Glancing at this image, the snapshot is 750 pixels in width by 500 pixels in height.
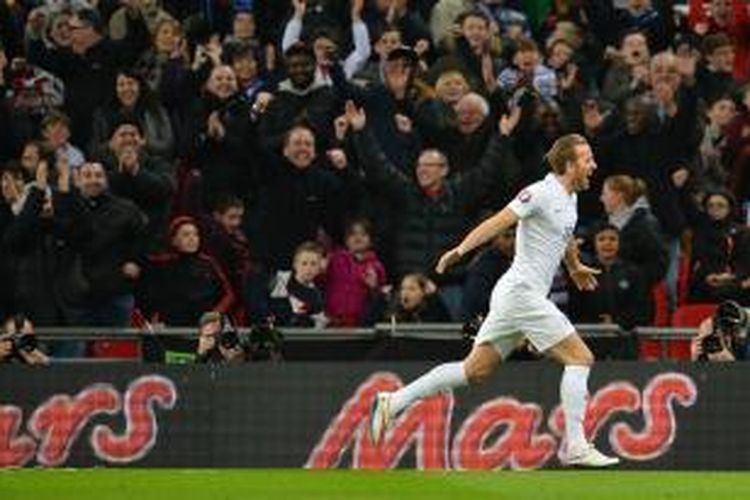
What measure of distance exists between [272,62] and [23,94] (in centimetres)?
234

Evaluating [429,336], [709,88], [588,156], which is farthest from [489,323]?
[709,88]

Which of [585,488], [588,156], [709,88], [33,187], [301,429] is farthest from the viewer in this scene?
[709,88]

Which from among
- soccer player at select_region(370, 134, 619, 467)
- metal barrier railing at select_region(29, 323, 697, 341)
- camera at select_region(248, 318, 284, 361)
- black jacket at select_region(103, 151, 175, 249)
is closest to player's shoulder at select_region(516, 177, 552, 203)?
soccer player at select_region(370, 134, 619, 467)

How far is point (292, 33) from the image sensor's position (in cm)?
2173

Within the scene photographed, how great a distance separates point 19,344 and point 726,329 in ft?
18.6

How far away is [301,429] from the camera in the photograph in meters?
18.1

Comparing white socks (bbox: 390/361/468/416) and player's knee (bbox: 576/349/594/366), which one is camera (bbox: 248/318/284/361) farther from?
player's knee (bbox: 576/349/594/366)

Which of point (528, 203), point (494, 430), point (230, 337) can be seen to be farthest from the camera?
point (230, 337)

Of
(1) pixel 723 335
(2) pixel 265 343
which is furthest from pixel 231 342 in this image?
(1) pixel 723 335

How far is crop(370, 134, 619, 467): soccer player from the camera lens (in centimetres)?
1510

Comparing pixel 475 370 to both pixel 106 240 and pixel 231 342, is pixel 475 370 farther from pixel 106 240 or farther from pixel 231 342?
pixel 106 240

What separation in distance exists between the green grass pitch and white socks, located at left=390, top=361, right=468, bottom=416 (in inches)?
19.4

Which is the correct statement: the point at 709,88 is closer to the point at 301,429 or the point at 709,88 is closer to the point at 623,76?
the point at 623,76

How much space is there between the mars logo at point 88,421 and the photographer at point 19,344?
503mm
